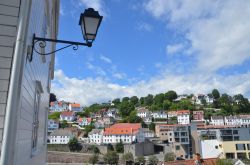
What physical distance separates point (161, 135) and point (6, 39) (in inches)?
3132

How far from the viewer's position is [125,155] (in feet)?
198

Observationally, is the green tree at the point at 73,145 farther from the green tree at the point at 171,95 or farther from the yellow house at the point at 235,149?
the green tree at the point at 171,95

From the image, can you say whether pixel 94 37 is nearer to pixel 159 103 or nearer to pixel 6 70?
pixel 6 70

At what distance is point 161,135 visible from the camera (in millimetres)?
80312

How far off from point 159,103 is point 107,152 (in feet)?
228

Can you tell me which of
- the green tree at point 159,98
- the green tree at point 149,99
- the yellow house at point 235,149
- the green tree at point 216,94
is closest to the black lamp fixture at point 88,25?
the yellow house at point 235,149

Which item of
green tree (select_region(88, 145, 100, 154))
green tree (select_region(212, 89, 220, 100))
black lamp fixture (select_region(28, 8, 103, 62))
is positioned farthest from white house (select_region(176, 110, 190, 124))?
black lamp fixture (select_region(28, 8, 103, 62))

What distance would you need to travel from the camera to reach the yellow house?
53.1 m

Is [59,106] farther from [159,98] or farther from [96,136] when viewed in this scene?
[96,136]

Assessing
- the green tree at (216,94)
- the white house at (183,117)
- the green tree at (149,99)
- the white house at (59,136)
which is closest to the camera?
the white house at (59,136)

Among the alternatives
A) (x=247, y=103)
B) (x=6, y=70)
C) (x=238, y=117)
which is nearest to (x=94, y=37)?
(x=6, y=70)

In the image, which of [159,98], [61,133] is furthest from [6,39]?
[159,98]

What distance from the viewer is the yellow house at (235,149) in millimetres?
53125

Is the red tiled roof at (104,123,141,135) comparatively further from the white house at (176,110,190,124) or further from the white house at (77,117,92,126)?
the white house at (176,110,190,124)
